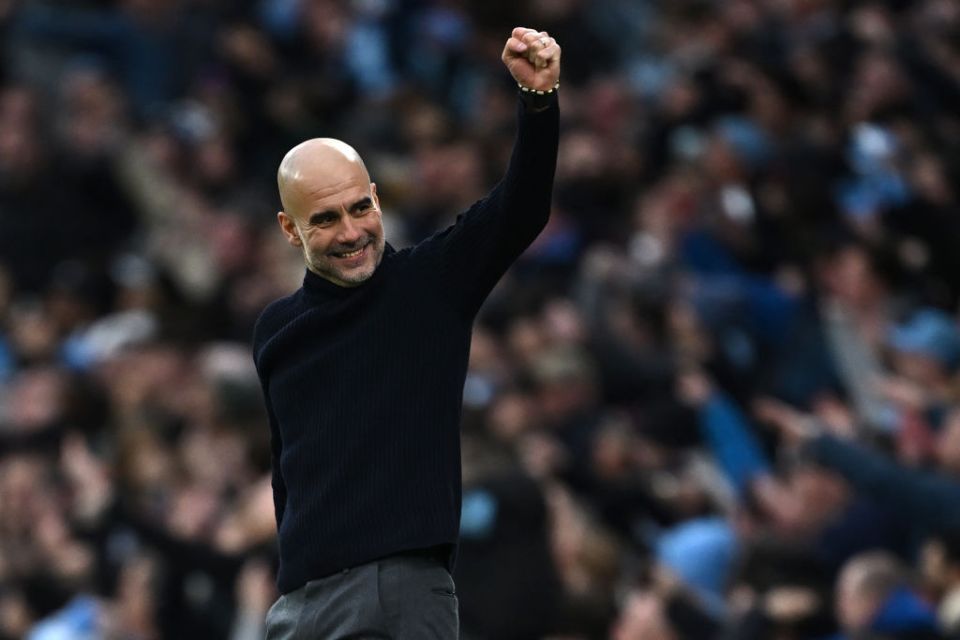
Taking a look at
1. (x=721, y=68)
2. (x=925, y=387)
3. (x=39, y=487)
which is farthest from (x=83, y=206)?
(x=925, y=387)

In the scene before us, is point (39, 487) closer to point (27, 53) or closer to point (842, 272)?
point (842, 272)

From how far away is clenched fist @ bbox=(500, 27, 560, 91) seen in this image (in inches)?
144

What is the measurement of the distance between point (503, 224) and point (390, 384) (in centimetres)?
38

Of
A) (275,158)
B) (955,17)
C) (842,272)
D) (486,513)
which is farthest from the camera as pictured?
(275,158)

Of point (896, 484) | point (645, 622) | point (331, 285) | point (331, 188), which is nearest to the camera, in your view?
point (331, 188)

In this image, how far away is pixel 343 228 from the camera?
3.77m

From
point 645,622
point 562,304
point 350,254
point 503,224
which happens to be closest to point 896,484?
point 645,622

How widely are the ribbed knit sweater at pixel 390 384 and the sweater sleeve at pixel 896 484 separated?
2.99m

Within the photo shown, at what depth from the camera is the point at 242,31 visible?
1276cm

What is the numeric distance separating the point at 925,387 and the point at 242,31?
264 inches

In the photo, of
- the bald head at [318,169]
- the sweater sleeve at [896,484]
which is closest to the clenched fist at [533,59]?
the bald head at [318,169]

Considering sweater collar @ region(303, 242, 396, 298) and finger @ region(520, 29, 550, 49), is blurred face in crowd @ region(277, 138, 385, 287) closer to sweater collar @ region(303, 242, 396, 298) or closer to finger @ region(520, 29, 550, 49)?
sweater collar @ region(303, 242, 396, 298)

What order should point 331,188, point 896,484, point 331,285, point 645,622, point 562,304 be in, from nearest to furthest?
point 331,188 < point 331,285 < point 645,622 < point 896,484 < point 562,304

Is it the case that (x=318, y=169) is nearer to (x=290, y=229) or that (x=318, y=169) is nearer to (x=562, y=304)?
(x=290, y=229)
